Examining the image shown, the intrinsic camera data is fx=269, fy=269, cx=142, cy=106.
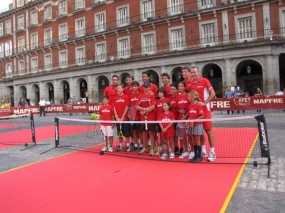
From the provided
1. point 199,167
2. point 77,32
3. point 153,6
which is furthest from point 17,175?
point 77,32

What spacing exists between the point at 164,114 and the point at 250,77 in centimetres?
2340

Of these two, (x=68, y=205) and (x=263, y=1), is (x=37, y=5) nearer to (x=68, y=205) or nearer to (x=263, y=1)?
(x=263, y=1)

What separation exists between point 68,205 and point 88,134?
7.58 metres

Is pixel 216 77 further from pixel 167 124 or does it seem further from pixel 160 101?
pixel 167 124

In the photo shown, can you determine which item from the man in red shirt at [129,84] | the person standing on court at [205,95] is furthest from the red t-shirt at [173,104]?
the man in red shirt at [129,84]

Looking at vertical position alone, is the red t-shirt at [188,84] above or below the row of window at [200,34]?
below

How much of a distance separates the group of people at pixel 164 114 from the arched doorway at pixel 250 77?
71.3 feet

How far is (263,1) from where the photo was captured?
2352cm

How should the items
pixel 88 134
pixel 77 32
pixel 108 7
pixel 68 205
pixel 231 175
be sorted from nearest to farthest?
pixel 68 205
pixel 231 175
pixel 88 134
pixel 108 7
pixel 77 32

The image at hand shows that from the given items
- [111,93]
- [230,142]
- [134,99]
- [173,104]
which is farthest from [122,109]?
[230,142]

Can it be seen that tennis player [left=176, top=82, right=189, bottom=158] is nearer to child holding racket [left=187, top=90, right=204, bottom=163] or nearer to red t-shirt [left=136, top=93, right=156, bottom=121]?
child holding racket [left=187, top=90, right=204, bottom=163]

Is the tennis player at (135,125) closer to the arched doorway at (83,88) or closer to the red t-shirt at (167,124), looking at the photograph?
the red t-shirt at (167,124)

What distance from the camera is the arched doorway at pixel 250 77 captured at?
26938 millimetres

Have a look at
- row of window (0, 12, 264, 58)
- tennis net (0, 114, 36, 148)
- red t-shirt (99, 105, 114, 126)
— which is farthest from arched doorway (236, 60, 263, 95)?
red t-shirt (99, 105, 114, 126)
